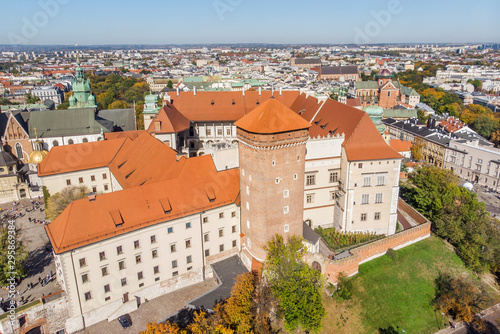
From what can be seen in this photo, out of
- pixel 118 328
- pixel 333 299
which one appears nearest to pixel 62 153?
pixel 118 328

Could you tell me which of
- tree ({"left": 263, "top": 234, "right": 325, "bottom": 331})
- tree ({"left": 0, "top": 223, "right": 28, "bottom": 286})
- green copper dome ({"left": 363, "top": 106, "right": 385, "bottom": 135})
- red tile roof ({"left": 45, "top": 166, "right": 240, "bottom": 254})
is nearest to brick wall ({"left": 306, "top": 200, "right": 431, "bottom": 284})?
tree ({"left": 263, "top": 234, "right": 325, "bottom": 331})

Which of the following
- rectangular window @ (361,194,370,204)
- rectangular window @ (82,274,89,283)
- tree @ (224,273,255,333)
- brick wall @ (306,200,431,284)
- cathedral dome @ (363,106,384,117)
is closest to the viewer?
tree @ (224,273,255,333)

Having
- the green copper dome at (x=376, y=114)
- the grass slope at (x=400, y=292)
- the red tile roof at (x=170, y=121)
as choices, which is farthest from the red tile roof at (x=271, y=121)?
Result: the red tile roof at (x=170, y=121)

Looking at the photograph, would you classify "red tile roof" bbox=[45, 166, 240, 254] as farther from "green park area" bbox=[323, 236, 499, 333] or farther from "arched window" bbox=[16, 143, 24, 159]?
"arched window" bbox=[16, 143, 24, 159]

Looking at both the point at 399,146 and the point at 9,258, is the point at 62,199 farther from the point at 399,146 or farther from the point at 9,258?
the point at 399,146

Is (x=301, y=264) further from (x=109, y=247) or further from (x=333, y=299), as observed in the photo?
(x=109, y=247)

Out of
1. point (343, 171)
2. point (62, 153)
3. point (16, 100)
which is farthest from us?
point (16, 100)

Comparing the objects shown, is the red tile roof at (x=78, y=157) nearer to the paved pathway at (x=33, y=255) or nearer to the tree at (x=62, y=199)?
the tree at (x=62, y=199)
